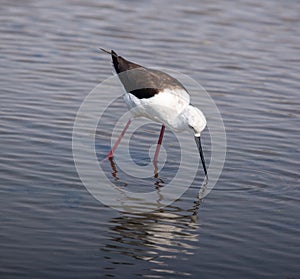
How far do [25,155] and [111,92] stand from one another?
268 cm

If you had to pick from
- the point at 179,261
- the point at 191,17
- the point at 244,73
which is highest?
the point at 191,17

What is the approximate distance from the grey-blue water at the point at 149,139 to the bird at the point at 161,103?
1.29 ft

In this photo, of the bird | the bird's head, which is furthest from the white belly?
the bird's head

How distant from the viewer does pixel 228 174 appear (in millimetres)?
7336

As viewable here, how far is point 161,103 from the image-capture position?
26.0ft

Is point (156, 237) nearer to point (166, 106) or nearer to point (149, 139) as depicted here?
point (166, 106)

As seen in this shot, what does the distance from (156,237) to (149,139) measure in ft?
8.84

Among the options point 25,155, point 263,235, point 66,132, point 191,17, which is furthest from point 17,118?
point 191,17

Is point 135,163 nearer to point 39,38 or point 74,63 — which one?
point 74,63

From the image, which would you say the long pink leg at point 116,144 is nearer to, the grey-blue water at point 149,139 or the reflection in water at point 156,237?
the grey-blue water at point 149,139

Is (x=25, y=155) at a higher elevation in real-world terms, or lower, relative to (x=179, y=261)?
higher

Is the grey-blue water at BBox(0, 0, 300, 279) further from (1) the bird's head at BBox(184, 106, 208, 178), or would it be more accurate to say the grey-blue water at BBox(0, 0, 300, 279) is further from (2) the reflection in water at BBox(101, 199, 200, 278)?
(1) the bird's head at BBox(184, 106, 208, 178)

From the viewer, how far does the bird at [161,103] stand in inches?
297

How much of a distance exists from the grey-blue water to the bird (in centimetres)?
39
